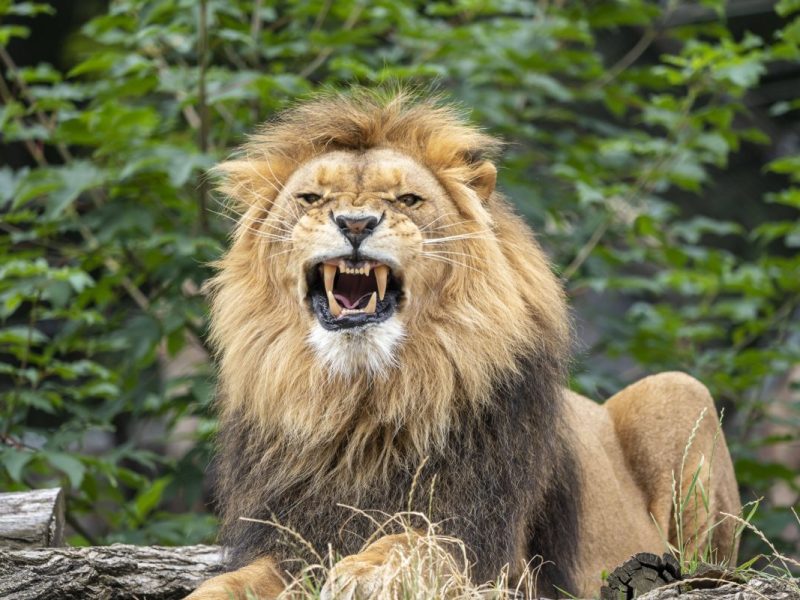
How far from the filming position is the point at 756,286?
6.84 meters

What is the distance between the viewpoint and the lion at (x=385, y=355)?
381 centimetres

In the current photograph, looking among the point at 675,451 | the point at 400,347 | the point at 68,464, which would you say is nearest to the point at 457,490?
the point at 400,347

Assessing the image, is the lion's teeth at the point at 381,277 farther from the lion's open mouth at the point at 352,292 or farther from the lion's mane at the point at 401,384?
the lion's mane at the point at 401,384

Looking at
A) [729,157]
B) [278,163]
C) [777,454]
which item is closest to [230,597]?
[278,163]

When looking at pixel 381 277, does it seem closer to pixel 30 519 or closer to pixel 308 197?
pixel 308 197

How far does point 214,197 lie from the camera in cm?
499

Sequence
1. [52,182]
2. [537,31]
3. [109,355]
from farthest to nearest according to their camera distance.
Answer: [109,355] < [537,31] < [52,182]

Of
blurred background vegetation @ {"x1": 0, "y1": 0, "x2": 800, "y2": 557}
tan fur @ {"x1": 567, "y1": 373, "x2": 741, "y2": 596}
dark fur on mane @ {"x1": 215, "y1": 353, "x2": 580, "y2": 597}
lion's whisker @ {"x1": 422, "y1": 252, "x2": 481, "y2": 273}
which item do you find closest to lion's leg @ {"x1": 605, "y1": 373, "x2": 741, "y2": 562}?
tan fur @ {"x1": 567, "y1": 373, "x2": 741, "y2": 596}

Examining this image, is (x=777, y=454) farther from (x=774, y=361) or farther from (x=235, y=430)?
(x=235, y=430)

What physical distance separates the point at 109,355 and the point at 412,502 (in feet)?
12.8

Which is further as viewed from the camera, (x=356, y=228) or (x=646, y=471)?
(x=646, y=471)

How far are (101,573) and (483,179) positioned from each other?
170 centimetres

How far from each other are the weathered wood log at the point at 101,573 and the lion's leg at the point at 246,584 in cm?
35

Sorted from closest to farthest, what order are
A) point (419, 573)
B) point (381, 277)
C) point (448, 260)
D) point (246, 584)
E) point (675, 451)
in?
point (419, 573) → point (246, 584) → point (381, 277) → point (448, 260) → point (675, 451)
